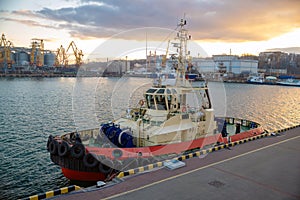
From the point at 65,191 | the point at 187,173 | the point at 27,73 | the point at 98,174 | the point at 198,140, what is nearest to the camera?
the point at 65,191

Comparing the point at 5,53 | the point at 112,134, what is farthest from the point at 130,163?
Result: the point at 5,53

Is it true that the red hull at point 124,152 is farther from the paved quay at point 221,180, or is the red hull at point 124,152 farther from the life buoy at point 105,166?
the paved quay at point 221,180

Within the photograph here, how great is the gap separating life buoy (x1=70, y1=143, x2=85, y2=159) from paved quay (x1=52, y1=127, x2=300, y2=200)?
326 centimetres

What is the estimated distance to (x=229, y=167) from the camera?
9477 millimetres

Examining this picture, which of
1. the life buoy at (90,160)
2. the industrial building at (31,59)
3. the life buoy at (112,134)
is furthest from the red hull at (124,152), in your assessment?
the industrial building at (31,59)

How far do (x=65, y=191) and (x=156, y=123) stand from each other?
620 centimetres

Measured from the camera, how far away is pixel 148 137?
11.7 m

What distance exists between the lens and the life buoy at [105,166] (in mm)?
10609

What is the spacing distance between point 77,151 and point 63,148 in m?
0.75

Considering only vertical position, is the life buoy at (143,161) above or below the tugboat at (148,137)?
below

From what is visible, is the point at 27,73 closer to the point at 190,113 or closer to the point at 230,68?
the point at 230,68

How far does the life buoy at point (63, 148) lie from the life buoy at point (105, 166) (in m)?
1.70

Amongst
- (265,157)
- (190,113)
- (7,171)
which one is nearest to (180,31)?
(190,113)

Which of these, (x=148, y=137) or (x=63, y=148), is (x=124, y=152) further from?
(x=63, y=148)
